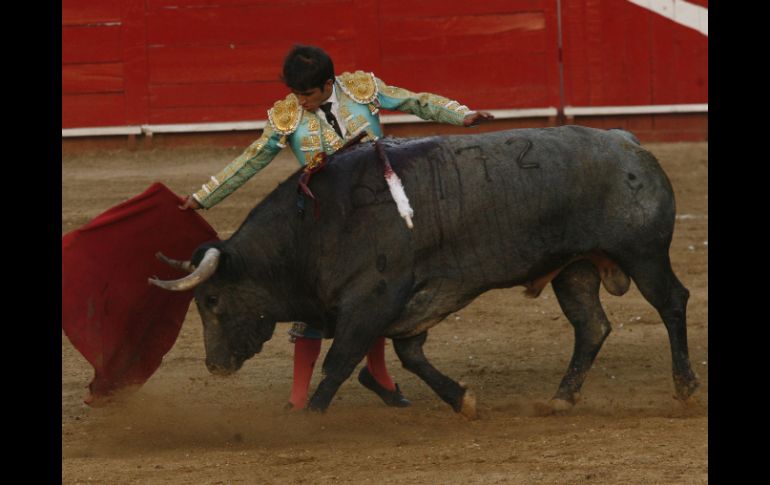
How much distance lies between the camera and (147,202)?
5742 mm

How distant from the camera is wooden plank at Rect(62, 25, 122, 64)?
34.6 feet

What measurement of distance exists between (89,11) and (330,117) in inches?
218

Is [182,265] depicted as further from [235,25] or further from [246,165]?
[235,25]

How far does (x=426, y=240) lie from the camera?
17.7 feet

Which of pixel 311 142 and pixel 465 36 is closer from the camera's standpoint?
pixel 311 142

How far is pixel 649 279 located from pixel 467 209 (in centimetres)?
78

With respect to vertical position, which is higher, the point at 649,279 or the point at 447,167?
the point at 447,167

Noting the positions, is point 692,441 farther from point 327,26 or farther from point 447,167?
point 327,26

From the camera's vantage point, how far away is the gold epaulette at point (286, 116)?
5.44 m

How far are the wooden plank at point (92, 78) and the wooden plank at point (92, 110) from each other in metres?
0.04

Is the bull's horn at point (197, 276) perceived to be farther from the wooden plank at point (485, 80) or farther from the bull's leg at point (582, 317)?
the wooden plank at point (485, 80)

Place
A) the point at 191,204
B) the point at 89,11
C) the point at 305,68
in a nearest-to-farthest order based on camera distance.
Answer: the point at 305,68 → the point at 191,204 → the point at 89,11

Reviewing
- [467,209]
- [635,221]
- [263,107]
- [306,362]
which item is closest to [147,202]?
[306,362]

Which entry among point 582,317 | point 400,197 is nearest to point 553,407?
point 582,317
